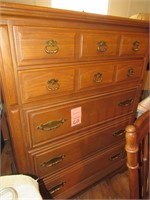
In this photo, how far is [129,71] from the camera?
1.12m

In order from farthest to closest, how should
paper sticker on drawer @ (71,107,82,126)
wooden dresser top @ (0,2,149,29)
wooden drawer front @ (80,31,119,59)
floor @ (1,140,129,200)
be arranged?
floor @ (1,140,129,200) → paper sticker on drawer @ (71,107,82,126) → wooden drawer front @ (80,31,119,59) → wooden dresser top @ (0,2,149,29)

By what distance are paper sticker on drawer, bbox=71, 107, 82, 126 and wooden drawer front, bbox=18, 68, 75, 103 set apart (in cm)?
14

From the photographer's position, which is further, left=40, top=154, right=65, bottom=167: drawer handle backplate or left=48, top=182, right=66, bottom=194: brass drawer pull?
left=48, top=182, right=66, bottom=194: brass drawer pull

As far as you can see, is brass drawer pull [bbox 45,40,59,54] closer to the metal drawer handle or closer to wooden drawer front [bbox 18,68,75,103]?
wooden drawer front [bbox 18,68,75,103]

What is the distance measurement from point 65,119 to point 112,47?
53 cm

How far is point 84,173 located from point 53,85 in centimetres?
80

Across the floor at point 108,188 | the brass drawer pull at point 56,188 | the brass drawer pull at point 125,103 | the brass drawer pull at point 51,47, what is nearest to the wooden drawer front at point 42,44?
the brass drawer pull at point 51,47

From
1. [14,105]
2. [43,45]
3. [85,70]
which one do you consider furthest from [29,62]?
[85,70]

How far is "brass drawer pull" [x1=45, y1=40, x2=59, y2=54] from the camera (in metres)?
0.72

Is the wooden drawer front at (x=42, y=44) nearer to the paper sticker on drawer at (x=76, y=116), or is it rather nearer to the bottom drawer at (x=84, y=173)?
the paper sticker on drawer at (x=76, y=116)

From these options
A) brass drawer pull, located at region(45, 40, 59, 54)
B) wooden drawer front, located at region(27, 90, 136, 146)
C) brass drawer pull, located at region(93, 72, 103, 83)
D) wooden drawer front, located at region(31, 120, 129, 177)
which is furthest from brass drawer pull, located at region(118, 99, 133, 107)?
brass drawer pull, located at region(45, 40, 59, 54)

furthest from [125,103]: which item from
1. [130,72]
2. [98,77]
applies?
[98,77]

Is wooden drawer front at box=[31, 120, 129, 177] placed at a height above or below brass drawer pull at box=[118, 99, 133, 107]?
below

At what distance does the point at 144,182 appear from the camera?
25.6 inches
